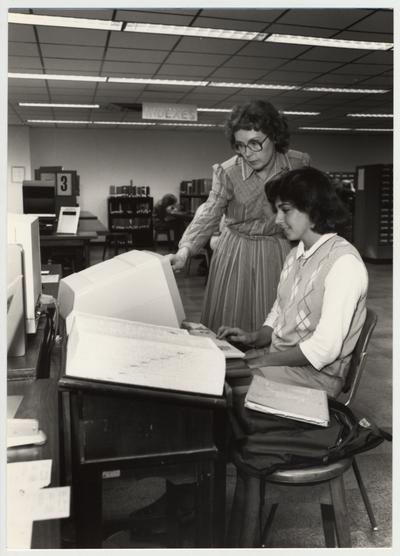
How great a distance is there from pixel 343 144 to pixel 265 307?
13.6 metres

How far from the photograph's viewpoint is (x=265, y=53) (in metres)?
6.32

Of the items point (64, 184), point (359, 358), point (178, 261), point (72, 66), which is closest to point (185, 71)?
point (72, 66)

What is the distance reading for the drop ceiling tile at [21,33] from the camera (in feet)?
17.4

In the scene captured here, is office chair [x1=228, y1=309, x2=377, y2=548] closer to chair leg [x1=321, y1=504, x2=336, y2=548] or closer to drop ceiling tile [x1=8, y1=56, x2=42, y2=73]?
chair leg [x1=321, y1=504, x2=336, y2=548]

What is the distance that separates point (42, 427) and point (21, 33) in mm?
5359

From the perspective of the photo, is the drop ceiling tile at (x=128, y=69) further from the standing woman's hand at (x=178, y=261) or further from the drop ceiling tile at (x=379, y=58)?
the standing woman's hand at (x=178, y=261)

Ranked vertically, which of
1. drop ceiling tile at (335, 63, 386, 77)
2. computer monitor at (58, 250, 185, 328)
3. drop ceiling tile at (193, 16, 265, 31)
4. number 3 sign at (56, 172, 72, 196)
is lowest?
computer monitor at (58, 250, 185, 328)

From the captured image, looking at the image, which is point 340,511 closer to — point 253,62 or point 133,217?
point 253,62

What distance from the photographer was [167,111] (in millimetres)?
9805

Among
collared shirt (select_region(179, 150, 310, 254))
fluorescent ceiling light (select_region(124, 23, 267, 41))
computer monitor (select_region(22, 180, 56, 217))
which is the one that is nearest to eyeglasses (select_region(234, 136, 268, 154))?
collared shirt (select_region(179, 150, 310, 254))

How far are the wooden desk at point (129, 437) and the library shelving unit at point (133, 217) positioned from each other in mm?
11934

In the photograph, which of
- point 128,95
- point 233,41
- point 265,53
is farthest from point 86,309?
point 128,95

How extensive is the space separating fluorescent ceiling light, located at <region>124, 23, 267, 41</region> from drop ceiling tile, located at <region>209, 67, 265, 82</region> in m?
1.46

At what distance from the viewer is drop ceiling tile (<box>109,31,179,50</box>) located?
222 inches
